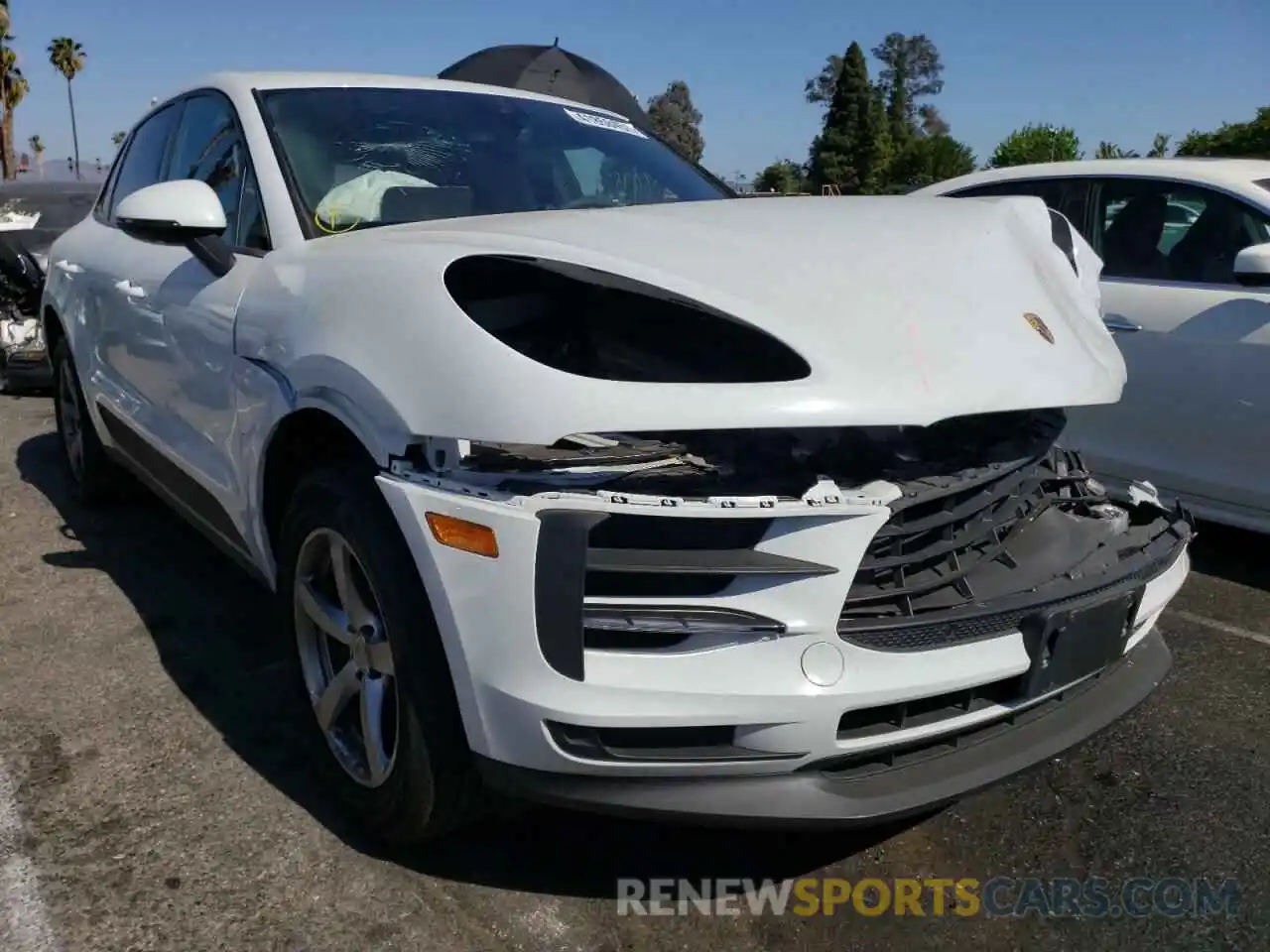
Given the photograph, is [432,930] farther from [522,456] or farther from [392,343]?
[392,343]

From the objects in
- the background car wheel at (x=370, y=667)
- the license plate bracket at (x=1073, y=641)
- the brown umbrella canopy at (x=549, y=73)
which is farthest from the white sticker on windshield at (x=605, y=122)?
the brown umbrella canopy at (x=549, y=73)

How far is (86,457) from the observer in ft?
15.1

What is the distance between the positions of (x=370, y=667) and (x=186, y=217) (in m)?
1.22

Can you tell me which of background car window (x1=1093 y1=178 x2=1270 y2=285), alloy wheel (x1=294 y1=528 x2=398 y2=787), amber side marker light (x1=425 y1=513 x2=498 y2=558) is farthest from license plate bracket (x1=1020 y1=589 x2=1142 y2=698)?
background car window (x1=1093 y1=178 x2=1270 y2=285)

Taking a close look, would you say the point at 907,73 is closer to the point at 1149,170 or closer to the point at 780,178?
the point at 780,178

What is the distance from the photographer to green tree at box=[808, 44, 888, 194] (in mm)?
→ 70812

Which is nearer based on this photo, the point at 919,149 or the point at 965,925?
the point at 965,925

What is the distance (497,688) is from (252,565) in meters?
1.25

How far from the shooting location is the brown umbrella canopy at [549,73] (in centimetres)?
984

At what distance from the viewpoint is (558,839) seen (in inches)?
94.7

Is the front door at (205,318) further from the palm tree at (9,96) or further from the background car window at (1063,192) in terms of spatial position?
the palm tree at (9,96)

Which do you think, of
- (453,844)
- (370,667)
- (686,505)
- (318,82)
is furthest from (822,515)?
(318,82)

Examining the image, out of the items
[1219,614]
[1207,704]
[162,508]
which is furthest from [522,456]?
[162,508]

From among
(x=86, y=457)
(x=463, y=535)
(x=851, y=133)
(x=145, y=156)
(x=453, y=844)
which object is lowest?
(x=453, y=844)
